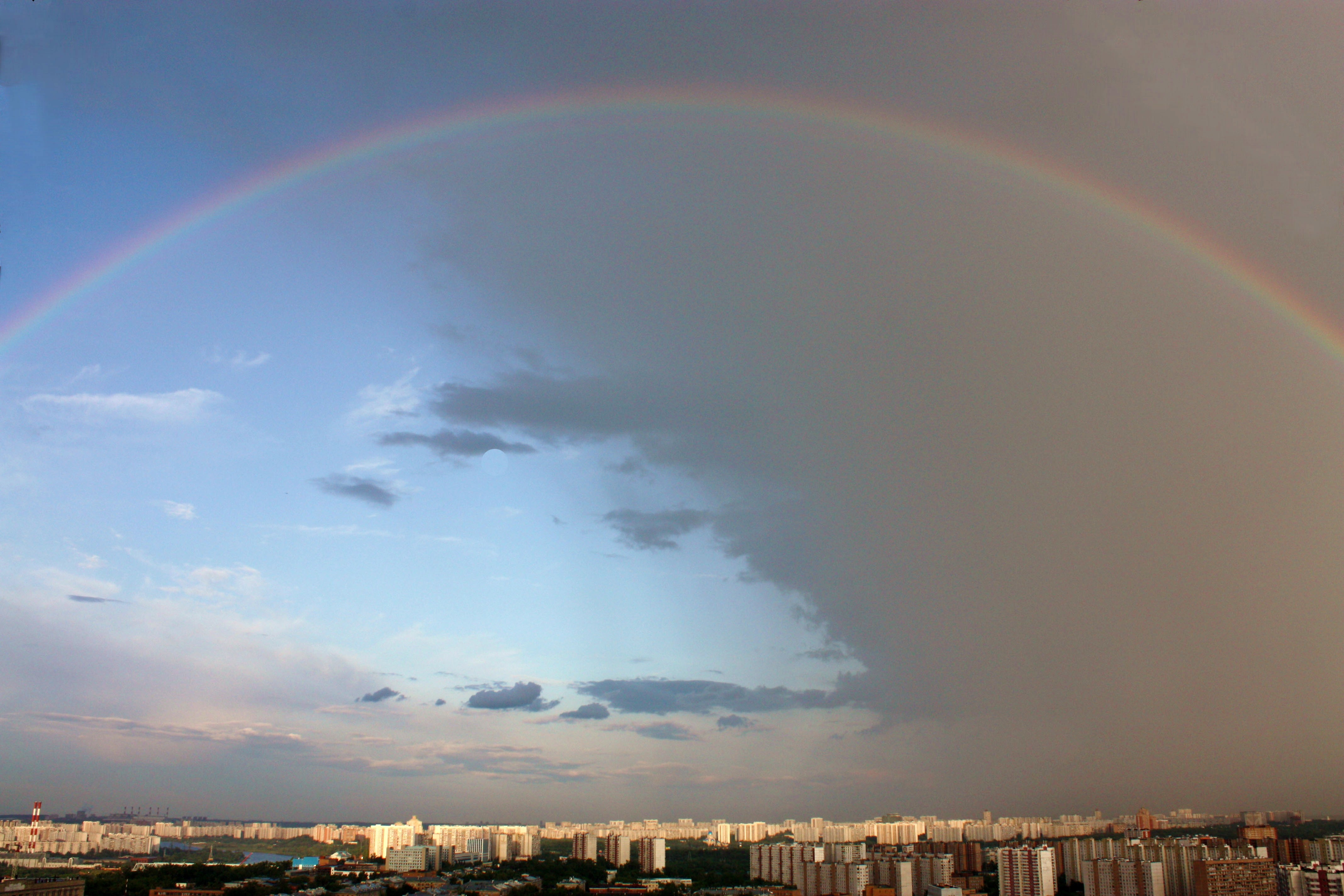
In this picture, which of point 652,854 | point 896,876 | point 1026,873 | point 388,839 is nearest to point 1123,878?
point 1026,873

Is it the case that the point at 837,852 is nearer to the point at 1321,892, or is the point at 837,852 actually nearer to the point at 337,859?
the point at 1321,892

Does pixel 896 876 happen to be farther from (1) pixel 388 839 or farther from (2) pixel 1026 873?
(1) pixel 388 839

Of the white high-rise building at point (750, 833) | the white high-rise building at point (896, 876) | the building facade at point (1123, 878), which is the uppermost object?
the building facade at point (1123, 878)

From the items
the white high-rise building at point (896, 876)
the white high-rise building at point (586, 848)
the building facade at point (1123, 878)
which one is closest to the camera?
the building facade at point (1123, 878)

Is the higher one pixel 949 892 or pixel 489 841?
pixel 949 892

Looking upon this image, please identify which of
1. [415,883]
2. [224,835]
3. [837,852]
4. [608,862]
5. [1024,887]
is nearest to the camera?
[1024,887]

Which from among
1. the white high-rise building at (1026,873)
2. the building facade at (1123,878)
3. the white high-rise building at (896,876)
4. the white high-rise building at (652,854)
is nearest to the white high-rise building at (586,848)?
the white high-rise building at (652,854)

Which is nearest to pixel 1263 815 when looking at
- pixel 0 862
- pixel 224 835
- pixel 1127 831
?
pixel 1127 831

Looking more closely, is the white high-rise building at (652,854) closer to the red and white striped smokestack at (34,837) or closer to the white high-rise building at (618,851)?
the white high-rise building at (618,851)
